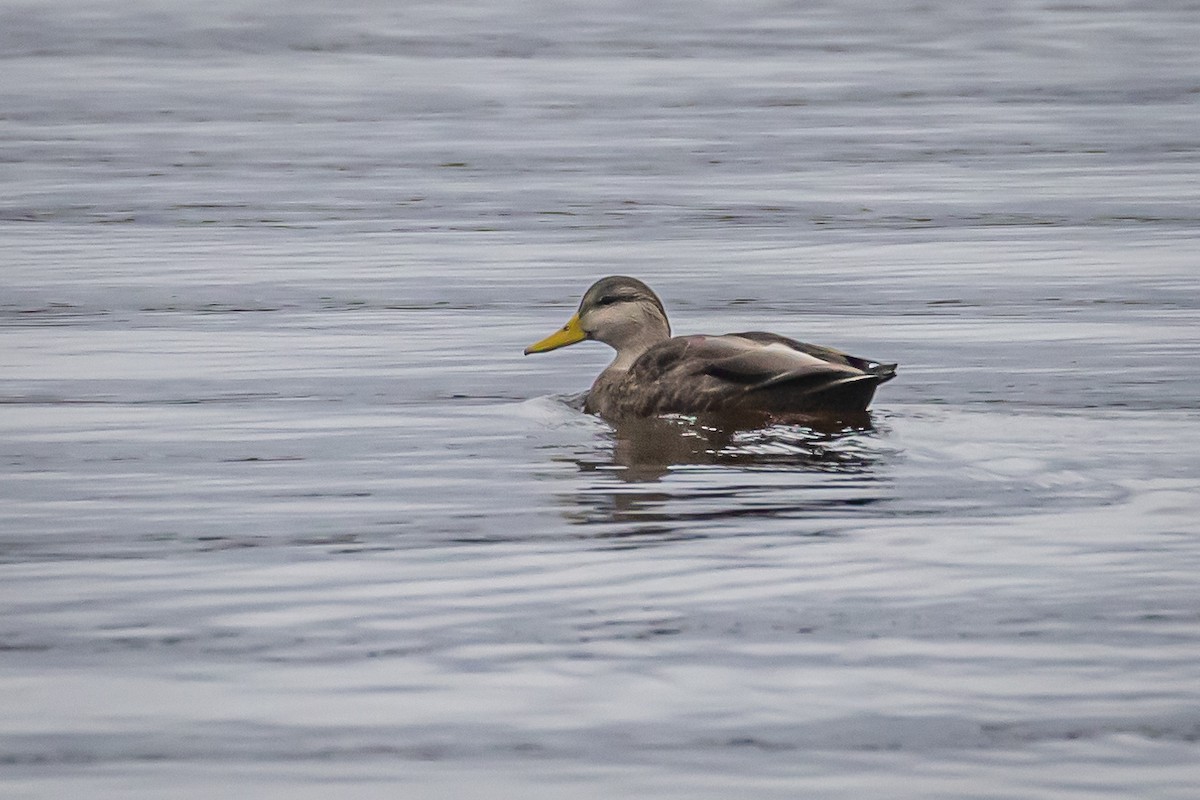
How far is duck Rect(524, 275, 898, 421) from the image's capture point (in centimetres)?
934

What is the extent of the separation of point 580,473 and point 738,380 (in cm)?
130

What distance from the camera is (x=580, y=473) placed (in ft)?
27.7

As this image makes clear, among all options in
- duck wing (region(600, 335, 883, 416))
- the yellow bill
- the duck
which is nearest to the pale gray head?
the yellow bill

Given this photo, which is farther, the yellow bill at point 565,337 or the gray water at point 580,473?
the yellow bill at point 565,337

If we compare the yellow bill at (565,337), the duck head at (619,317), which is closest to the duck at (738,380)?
the duck head at (619,317)

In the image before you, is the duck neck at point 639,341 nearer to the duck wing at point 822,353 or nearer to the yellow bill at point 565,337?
the yellow bill at point 565,337

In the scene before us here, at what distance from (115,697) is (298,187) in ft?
43.3

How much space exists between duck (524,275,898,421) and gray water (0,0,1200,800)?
0.23 metres

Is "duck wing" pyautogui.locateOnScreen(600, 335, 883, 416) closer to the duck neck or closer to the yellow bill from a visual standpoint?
the duck neck

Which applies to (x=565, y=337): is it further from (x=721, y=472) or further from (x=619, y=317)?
(x=721, y=472)

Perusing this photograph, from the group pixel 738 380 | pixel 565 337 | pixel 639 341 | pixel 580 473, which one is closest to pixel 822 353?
pixel 738 380

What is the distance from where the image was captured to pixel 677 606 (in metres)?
6.15

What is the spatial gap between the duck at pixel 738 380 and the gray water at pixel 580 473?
23cm

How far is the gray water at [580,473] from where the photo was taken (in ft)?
17.0
